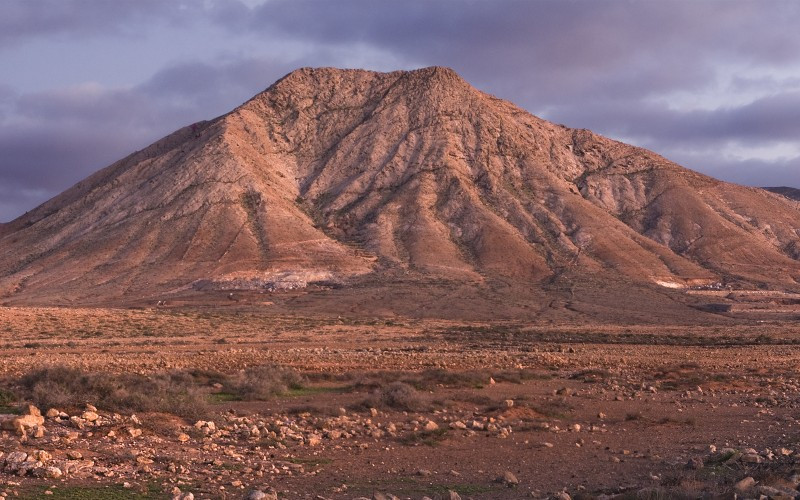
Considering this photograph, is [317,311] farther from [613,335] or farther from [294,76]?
[294,76]

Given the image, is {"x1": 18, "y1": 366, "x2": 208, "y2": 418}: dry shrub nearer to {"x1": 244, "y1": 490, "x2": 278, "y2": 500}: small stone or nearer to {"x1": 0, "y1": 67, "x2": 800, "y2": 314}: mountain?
{"x1": 244, "y1": 490, "x2": 278, "y2": 500}: small stone

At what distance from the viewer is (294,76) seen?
145m

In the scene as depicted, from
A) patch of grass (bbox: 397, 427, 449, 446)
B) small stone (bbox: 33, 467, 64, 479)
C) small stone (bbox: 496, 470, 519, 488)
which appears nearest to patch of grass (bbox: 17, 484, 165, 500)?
small stone (bbox: 33, 467, 64, 479)

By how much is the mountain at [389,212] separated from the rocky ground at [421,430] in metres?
50.3

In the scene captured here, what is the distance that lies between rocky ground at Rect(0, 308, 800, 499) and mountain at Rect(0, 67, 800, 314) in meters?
50.3

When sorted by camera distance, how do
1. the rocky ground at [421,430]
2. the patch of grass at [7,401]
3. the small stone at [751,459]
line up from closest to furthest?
the rocky ground at [421,430], the small stone at [751,459], the patch of grass at [7,401]

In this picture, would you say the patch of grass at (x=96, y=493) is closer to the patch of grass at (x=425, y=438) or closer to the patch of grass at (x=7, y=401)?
the patch of grass at (x=425, y=438)

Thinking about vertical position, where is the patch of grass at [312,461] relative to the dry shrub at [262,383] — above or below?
below

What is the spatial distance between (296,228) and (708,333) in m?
57.7

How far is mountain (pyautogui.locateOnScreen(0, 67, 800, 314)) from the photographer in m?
97.3

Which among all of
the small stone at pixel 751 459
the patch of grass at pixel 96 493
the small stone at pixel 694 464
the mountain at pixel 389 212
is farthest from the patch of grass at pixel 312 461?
the mountain at pixel 389 212

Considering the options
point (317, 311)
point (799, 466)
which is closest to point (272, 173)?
point (317, 311)

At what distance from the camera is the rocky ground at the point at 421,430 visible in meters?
12.7

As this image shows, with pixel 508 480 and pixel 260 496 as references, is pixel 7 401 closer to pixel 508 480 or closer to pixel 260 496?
pixel 260 496
